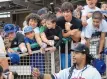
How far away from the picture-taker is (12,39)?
6.53m

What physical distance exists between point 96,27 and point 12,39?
5.43 ft

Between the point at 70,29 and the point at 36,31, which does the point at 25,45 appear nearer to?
the point at 36,31

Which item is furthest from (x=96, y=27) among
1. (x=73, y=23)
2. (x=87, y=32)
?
(x=73, y=23)

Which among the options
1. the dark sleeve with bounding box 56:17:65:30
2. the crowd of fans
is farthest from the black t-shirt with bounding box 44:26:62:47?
the dark sleeve with bounding box 56:17:65:30

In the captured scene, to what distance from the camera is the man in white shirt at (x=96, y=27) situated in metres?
6.60

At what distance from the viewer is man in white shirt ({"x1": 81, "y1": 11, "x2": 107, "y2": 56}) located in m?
6.60

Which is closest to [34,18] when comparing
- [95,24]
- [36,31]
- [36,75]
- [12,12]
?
[36,31]

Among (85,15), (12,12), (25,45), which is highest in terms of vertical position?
(85,15)

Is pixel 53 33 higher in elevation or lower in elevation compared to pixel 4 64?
higher

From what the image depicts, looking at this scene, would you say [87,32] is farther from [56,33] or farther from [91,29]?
[56,33]

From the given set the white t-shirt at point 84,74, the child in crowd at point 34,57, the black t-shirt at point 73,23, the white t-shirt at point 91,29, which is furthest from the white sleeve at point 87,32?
the white t-shirt at point 84,74

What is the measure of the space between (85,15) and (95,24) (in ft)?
1.88

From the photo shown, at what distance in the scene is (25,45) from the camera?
6.48 m

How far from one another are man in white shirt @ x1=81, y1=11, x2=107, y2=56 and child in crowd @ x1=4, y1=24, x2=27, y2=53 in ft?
3.86
